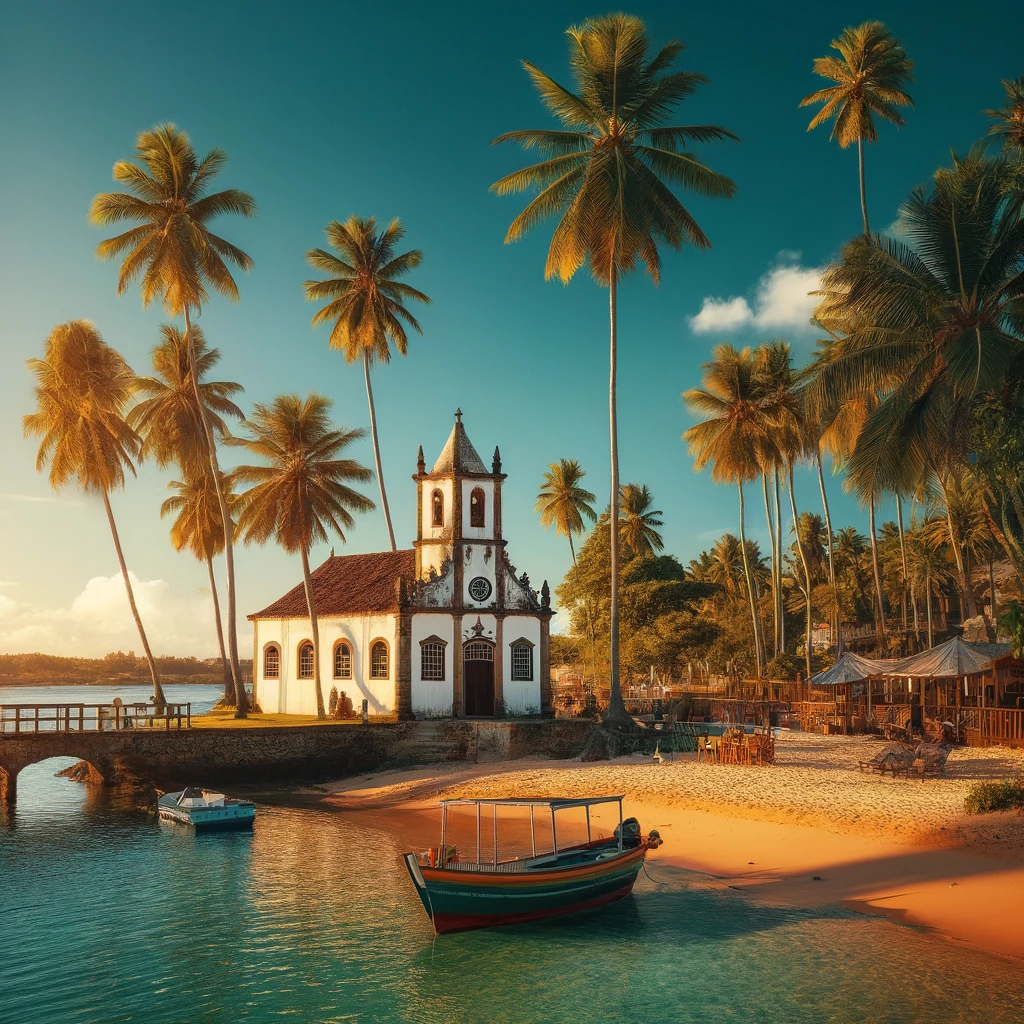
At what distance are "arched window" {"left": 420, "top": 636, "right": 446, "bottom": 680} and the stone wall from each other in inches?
85.0

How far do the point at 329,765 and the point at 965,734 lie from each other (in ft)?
73.4

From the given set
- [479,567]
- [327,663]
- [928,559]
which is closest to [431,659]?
[479,567]

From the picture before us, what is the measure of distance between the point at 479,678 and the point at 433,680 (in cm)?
192

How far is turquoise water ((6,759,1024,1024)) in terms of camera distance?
43.0 feet

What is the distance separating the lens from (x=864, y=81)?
41.8 meters

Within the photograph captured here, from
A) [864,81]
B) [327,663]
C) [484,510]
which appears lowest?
[327,663]

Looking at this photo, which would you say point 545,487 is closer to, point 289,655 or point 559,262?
point 289,655

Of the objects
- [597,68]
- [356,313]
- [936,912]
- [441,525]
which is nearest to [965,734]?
[936,912]

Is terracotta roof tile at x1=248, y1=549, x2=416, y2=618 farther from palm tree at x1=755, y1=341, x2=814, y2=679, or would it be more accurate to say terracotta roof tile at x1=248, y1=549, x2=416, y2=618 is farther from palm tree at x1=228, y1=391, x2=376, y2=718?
palm tree at x1=755, y1=341, x2=814, y2=679

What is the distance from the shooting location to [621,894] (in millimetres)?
17844

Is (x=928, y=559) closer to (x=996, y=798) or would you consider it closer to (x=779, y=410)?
(x=779, y=410)

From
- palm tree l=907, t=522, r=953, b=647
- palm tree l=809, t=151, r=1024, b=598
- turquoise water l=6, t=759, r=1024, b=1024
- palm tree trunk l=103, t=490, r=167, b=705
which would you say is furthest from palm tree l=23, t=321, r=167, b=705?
palm tree l=907, t=522, r=953, b=647

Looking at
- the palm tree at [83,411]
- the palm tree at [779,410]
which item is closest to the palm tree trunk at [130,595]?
the palm tree at [83,411]

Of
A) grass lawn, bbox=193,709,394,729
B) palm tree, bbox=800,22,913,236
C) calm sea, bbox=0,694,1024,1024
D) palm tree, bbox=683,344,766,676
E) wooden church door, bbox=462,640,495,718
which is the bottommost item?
calm sea, bbox=0,694,1024,1024
